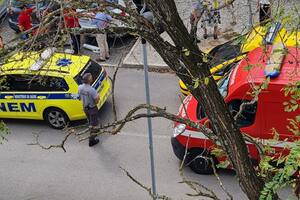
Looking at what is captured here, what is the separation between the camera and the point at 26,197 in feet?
36.0

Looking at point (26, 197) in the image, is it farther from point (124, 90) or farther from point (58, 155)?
point (124, 90)

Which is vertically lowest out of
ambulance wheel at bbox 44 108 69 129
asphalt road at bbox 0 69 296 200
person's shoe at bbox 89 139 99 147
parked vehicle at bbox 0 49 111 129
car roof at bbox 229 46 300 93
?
asphalt road at bbox 0 69 296 200

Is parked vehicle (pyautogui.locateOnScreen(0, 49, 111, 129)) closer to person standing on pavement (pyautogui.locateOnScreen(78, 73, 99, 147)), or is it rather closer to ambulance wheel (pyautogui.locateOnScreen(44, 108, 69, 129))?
ambulance wheel (pyautogui.locateOnScreen(44, 108, 69, 129))

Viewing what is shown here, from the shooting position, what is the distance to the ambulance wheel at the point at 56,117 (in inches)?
495

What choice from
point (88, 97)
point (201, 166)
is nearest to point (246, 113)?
point (201, 166)

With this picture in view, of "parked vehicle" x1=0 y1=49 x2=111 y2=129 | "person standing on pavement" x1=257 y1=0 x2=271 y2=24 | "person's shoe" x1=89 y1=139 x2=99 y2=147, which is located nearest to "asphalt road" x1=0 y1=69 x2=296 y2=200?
"person's shoe" x1=89 y1=139 x2=99 y2=147

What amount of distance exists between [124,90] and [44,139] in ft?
7.90

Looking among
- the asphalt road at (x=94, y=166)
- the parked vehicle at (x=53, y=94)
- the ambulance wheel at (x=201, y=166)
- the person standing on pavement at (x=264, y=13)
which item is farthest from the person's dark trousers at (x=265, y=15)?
the parked vehicle at (x=53, y=94)

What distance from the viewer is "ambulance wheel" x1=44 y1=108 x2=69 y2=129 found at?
41.2ft

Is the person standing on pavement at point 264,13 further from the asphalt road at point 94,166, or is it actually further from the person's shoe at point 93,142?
the person's shoe at point 93,142

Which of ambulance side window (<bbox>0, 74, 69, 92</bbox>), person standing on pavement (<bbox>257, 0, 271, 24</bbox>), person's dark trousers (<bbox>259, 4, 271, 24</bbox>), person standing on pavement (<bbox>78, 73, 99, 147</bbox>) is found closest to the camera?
person's dark trousers (<bbox>259, 4, 271, 24</bbox>)

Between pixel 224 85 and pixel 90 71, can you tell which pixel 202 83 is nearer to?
pixel 224 85

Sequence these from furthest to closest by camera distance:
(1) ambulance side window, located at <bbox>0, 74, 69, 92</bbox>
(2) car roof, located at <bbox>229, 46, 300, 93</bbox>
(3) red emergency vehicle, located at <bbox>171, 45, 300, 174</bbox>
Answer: (1) ambulance side window, located at <bbox>0, 74, 69, 92</bbox>, (3) red emergency vehicle, located at <bbox>171, 45, 300, 174</bbox>, (2) car roof, located at <bbox>229, 46, 300, 93</bbox>

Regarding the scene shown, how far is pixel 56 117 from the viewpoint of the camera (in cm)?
1266
